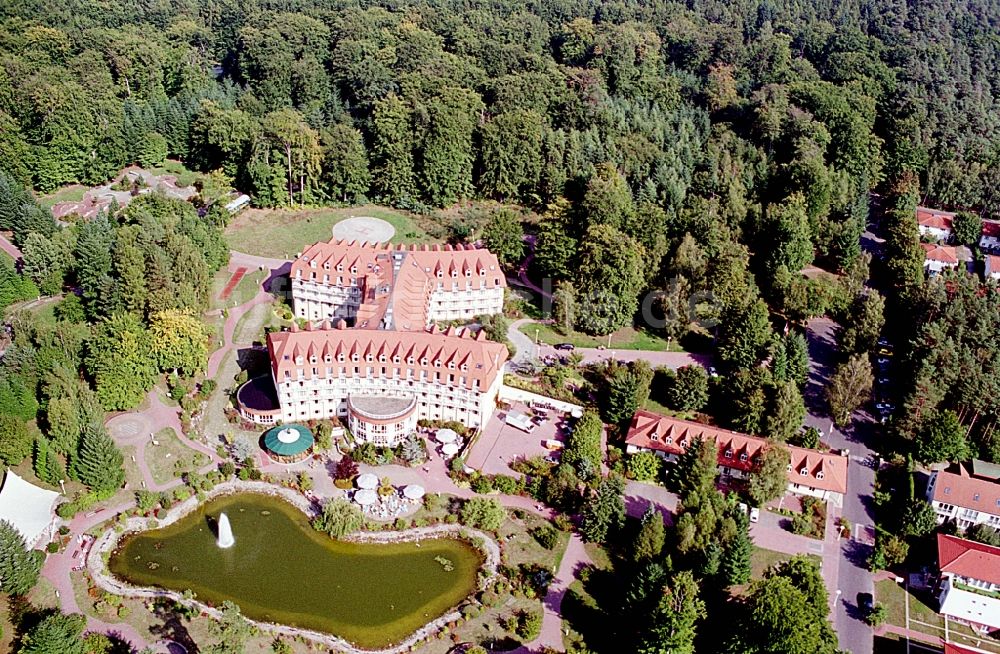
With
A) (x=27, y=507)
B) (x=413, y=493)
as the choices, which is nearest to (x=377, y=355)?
(x=413, y=493)

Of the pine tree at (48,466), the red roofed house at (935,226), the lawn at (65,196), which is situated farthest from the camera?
the red roofed house at (935,226)

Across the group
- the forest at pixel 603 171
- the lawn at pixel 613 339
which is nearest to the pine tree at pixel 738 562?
the forest at pixel 603 171

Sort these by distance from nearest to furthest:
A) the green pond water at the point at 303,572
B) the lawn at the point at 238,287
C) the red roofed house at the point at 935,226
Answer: the green pond water at the point at 303,572 → the lawn at the point at 238,287 → the red roofed house at the point at 935,226

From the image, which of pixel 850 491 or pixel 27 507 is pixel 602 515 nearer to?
pixel 850 491

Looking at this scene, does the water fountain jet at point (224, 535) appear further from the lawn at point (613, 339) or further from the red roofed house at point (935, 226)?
the red roofed house at point (935, 226)

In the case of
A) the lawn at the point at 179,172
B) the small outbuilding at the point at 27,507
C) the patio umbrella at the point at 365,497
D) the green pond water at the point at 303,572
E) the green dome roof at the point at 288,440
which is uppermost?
the lawn at the point at 179,172

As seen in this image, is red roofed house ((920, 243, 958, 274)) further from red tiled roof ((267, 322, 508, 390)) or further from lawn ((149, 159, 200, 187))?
lawn ((149, 159, 200, 187))

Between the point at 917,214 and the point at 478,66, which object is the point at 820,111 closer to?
the point at 917,214

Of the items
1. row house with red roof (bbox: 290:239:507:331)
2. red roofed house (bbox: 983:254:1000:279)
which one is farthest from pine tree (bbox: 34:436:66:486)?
red roofed house (bbox: 983:254:1000:279)

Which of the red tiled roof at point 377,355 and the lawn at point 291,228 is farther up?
the red tiled roof at point 377,355
